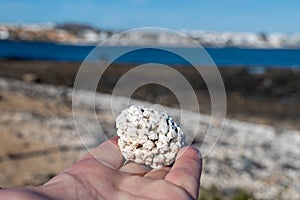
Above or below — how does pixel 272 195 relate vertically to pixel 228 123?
above

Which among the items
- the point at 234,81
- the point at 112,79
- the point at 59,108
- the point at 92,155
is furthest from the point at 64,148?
the point at 234,81

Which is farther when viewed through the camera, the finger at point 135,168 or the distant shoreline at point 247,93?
the distant shoreline at point 247,93

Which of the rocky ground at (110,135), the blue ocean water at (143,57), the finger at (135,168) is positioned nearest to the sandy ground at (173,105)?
the rocky ground at (110,135)

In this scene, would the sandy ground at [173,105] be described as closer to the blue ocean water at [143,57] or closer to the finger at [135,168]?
the blue ocean water at [143,57]

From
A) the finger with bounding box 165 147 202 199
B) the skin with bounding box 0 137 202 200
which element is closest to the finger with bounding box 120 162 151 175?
the skin with bounding box 0 137 202 200

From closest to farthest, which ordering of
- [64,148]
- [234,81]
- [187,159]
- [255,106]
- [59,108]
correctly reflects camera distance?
[187,159] < [64,148] < [59,108] < [255,106] < [234,81]

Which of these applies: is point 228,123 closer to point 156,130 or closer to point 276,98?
point 276,98

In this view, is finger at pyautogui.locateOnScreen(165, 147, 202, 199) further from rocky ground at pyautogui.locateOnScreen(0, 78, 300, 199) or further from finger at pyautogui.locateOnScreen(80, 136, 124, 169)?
rocky ground at pyautogui.locateOnScreen(0, 78, 300, 199)
